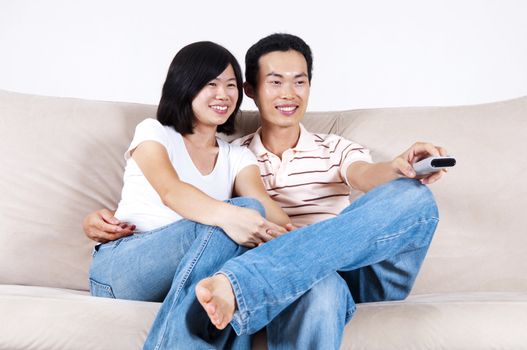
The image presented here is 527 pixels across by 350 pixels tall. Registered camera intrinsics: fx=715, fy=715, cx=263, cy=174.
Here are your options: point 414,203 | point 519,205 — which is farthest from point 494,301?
point 519,205

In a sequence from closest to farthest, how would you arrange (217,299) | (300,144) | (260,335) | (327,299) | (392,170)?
(217,299) → (327,299) → (260,335) → (392,170) → (300,144)

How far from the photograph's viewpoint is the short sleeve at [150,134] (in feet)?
6.09

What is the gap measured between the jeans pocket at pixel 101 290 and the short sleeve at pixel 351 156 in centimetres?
74

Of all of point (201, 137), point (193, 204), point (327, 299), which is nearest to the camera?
point (327, 299)

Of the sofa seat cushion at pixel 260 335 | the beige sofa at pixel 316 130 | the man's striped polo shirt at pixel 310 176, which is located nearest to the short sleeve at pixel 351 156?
the man's striped polo shirt at pixel 310 176

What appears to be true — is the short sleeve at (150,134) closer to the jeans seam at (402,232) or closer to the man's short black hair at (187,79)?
the man's short black hair at (187,79)

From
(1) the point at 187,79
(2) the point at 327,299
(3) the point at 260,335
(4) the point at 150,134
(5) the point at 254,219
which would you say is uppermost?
(1) the point at 187,79

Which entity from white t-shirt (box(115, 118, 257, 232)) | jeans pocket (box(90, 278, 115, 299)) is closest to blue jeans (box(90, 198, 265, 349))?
jeans pocket (box(90, 278, 115, 299))

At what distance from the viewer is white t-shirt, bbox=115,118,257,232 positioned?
1853mm

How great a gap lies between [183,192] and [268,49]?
26.3 inches

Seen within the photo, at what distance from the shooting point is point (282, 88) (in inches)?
82.3

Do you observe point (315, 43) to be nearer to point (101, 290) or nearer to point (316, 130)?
point (316, 130)

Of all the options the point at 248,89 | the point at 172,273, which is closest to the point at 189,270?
the point at 172,273

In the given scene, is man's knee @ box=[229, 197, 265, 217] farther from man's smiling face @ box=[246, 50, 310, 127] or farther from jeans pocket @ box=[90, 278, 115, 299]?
man's smiling face @ box=[246, 50, 310, 127]
